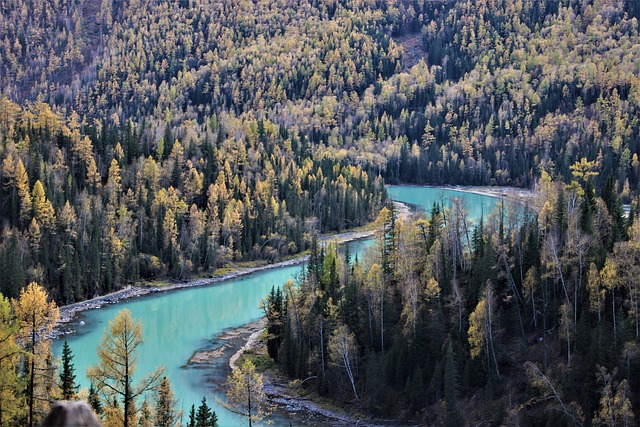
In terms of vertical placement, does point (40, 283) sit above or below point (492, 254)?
below

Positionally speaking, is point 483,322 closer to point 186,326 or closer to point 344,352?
point 344,352

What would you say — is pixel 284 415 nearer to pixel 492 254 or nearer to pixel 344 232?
pixel 492 254

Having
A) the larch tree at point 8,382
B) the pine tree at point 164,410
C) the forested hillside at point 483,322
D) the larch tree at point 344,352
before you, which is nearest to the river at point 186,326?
the larch tree at point 344,352

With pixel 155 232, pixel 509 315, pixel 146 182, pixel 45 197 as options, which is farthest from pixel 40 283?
pixel 509 315

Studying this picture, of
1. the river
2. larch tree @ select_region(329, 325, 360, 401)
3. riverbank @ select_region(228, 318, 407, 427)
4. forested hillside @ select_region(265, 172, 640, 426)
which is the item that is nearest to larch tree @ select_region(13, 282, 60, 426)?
the river

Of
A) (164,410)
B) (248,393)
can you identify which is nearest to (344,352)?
(248,393)

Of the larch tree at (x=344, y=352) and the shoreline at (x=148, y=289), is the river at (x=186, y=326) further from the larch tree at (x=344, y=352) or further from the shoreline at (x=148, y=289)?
the larch tree at (x=344, y=352)
